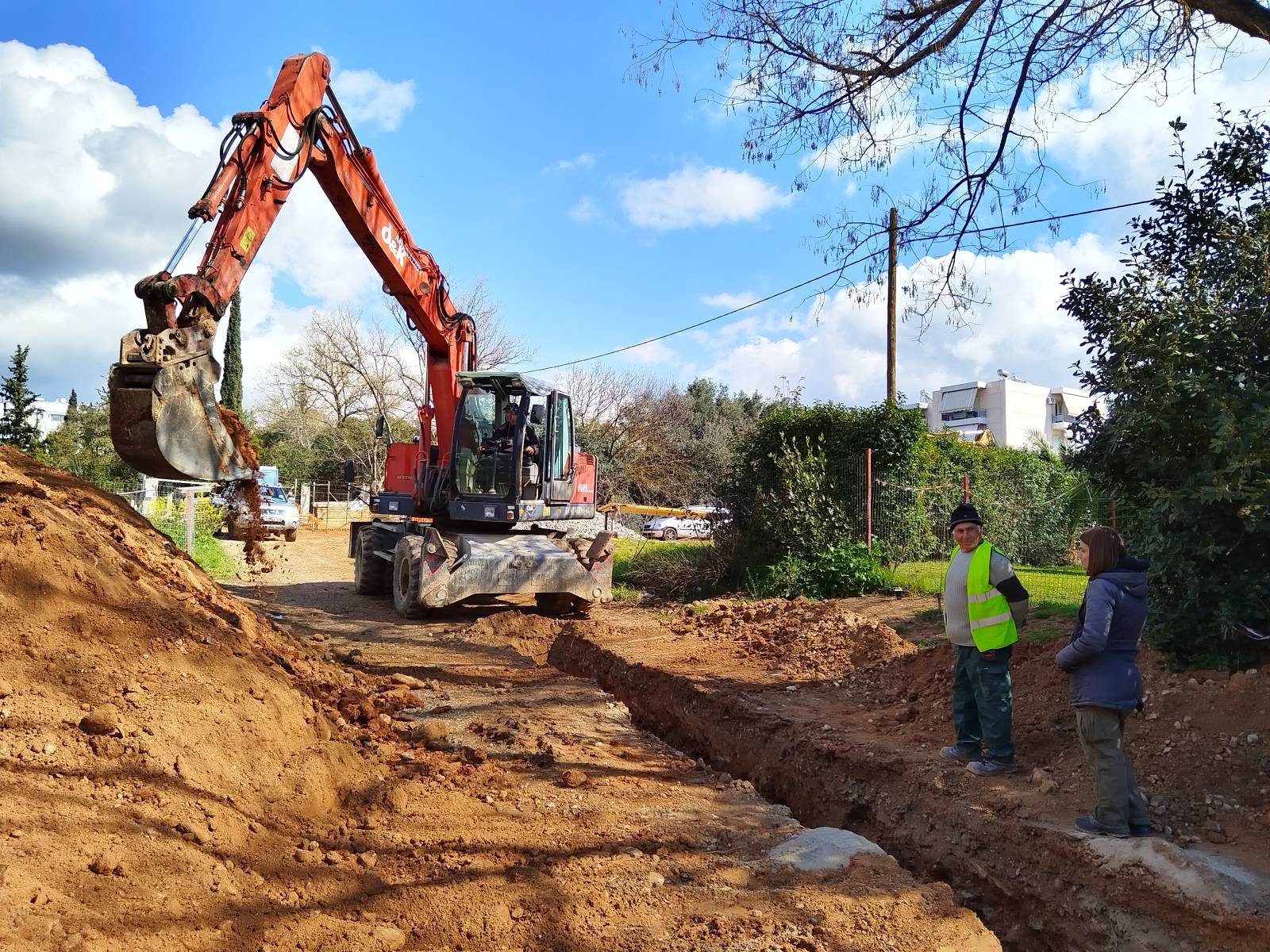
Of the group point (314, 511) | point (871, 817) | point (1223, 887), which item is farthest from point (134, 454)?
point (314, 511)

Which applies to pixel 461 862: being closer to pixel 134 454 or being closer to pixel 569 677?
pixel 134 454

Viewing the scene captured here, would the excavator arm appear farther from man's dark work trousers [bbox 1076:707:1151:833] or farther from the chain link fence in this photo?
the chain link fence

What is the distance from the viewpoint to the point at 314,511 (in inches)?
1380

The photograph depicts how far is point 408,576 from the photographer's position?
11156 mm

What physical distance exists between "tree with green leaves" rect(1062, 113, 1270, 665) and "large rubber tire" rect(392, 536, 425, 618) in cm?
778

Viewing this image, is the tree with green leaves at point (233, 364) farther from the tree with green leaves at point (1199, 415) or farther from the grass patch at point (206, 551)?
the tree with green leaves at point (1199, 415)

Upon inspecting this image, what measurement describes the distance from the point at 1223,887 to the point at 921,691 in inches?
125

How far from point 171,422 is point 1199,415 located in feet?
22.1

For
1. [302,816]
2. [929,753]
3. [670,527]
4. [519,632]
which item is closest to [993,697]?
[929,753]

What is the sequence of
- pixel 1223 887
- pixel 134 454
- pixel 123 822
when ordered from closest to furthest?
pixel 123 822, pixel 1223 887, pixel 134 454

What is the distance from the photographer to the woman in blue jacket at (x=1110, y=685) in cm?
429

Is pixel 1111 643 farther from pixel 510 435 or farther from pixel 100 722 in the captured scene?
pixel 510 435

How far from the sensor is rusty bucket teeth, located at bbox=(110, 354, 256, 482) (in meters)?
5.77

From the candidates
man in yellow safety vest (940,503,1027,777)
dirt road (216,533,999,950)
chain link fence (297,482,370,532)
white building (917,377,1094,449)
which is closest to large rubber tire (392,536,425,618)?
dirt road (216,533,999,950)
